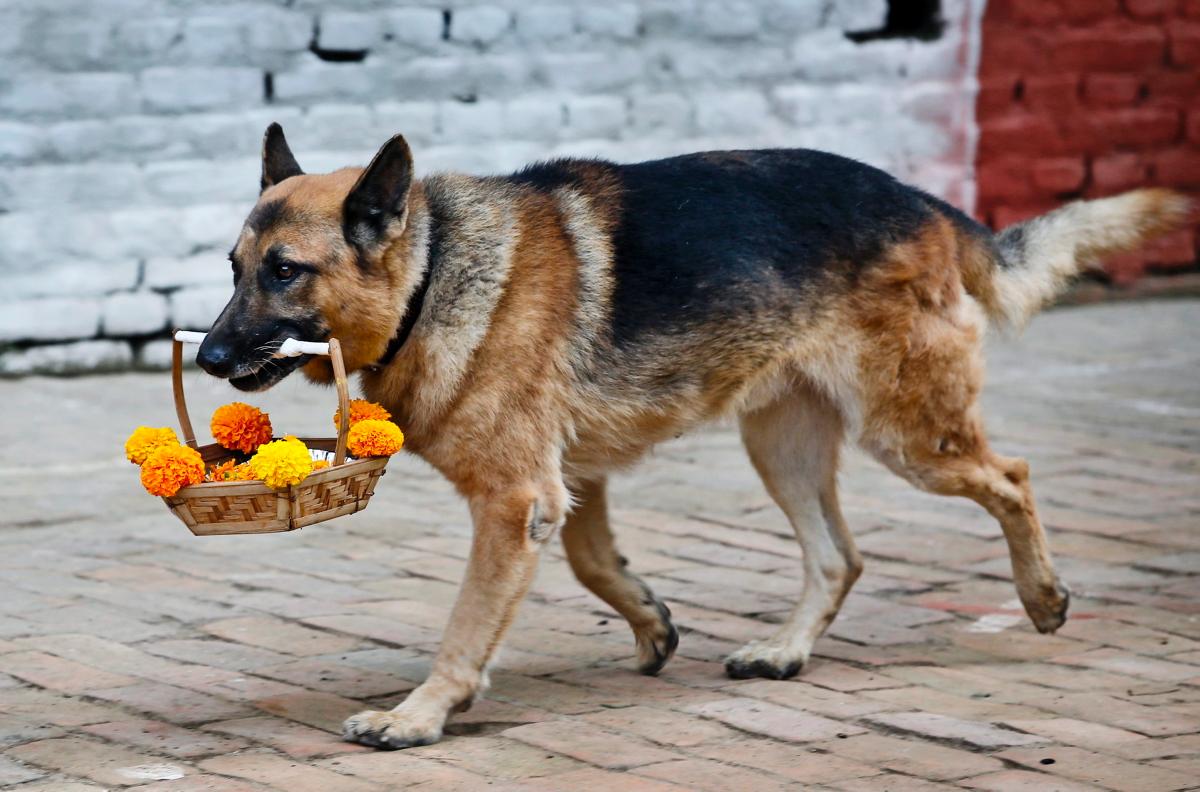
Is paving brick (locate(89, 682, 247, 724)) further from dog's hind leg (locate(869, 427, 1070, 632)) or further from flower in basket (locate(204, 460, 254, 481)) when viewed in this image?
dog's hind leg (locate(869, 427, 1070, 632))

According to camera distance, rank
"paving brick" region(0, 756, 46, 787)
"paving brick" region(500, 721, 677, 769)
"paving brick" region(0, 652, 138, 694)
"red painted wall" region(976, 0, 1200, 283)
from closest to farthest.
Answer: "paving brick" region(0, 756, 46, 787)
"paving brick" region(500, 721, 677, 769)
"paving brick" region(0, 652, 138, 694)
"red painted wall" region(976, 0, 1200, 283)

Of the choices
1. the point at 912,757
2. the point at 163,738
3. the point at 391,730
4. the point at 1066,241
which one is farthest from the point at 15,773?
the point at 1066,241

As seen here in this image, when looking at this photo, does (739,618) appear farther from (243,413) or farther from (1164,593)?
(243,413)

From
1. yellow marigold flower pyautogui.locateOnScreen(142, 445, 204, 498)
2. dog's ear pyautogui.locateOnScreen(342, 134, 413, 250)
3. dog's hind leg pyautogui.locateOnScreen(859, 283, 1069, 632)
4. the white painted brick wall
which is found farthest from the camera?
the white painted brick wall

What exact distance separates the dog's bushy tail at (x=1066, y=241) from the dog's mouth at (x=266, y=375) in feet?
7.27

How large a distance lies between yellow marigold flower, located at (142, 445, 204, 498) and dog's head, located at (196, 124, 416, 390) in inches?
9.4

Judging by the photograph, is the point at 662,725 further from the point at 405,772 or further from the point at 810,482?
the point at 810,482

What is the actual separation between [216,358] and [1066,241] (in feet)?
9.10

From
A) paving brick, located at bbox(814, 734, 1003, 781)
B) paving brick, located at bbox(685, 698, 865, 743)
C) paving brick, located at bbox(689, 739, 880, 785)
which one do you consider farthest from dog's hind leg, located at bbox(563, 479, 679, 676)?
paving brick, located at bbox(814, 734, 1003, 781)

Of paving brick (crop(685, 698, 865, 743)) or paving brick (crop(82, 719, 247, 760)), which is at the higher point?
paving brick (crop(82, 719, 247, 760))

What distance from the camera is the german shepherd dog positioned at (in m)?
4.24

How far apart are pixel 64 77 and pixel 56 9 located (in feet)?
1.08

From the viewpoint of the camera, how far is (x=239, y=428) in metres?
4.24

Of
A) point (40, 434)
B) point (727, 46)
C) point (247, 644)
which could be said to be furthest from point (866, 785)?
point (727, 46)
